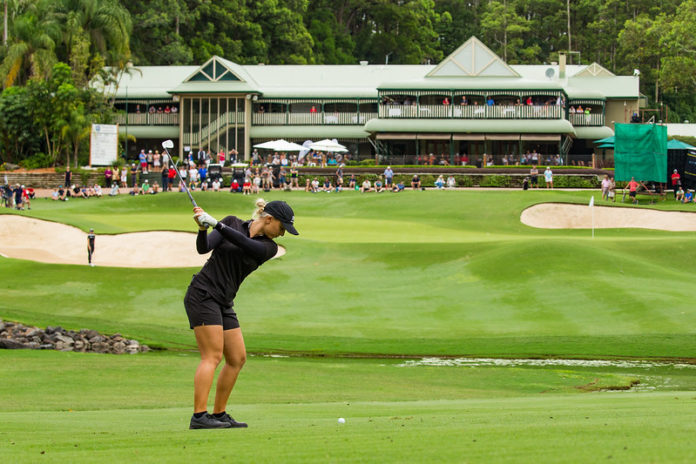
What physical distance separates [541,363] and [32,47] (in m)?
62.9

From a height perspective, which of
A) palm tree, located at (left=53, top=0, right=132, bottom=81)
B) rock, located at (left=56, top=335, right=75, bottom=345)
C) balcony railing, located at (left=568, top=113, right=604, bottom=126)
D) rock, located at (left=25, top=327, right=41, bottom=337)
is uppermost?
palm tree, located at (left=53, top=0, right=132, bottom=81)

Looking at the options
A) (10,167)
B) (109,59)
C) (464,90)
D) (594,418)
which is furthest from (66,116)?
(594,418)

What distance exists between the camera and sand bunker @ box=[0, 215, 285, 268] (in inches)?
1324

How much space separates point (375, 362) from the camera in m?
18.9

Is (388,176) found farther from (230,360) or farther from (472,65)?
(230,360)

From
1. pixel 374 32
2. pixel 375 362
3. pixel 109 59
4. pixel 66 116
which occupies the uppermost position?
pixel 374 32

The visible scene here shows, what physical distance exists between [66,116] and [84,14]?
1313 cm

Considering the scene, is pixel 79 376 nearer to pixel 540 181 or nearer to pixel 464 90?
pixel 540 181

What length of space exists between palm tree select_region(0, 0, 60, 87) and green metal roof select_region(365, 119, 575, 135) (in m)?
24.6

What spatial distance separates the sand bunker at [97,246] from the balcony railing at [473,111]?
38304mm

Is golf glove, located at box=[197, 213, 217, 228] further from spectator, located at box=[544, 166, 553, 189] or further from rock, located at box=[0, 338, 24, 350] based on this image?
spectator, located at box=[544, 166, 553, 189]

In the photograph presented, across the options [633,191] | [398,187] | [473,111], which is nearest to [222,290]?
[633,191]

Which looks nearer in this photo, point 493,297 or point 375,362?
point 375,362

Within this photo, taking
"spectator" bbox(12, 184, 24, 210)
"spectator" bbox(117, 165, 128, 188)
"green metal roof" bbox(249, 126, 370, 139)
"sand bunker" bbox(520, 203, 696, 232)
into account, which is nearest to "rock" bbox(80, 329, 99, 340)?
"sand bunker" bbox(520, 203, 696, 232)
